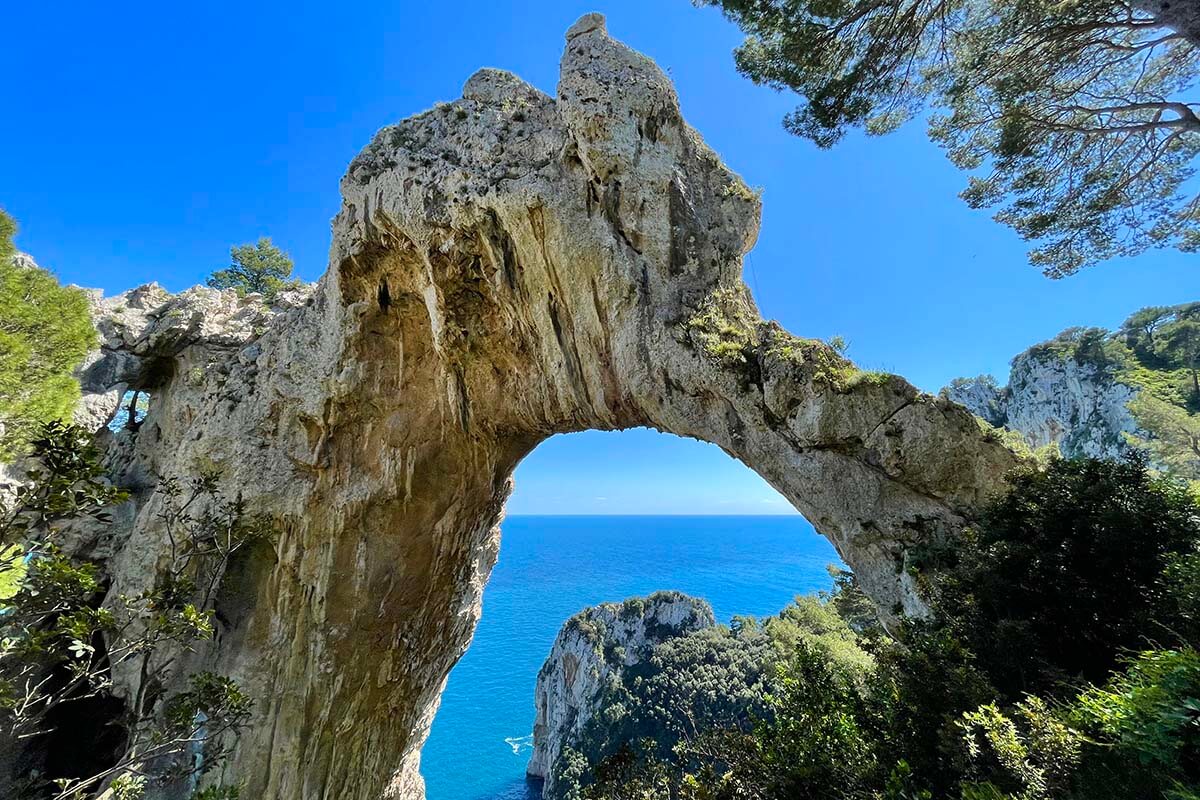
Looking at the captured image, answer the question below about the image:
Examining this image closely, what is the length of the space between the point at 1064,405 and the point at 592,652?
3463cm

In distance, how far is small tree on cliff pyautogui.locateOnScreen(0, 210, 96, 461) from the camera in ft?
28.0

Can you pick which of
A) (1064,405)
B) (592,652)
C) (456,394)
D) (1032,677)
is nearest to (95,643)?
(456,394)

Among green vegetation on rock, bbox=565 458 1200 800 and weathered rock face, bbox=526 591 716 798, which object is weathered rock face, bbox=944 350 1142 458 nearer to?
green vegetation on rock, bbox=565 458 1200 800

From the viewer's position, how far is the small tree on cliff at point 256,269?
2278 centimetres

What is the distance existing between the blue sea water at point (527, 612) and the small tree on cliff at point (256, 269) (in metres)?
27.8

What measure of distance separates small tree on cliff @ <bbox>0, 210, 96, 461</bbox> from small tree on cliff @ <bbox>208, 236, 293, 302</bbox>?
46.5 ft

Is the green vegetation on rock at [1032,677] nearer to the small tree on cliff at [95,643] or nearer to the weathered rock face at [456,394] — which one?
the weathered rock face at [456,394]

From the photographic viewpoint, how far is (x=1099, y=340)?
28.9 metres

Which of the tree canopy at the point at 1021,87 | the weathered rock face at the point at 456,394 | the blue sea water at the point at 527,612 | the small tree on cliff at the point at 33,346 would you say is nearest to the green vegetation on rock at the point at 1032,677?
the weathered rock face at the point at 456,394

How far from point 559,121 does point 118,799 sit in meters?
12.8

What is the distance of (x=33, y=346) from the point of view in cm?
895

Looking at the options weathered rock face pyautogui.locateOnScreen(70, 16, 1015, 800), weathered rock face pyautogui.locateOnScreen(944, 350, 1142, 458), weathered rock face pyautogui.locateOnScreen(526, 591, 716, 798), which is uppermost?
weathered rock face pyautogui.locateOnScreen(944, 350, 1142, 458)

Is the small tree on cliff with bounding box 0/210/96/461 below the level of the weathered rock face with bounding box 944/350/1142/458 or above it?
below

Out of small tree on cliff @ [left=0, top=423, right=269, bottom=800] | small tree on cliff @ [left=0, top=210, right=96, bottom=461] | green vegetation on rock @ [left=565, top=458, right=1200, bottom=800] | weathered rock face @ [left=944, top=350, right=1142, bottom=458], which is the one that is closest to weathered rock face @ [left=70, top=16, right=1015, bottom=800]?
small tree on cliff @ [left=0, top=423, right=269, bottom=800]
